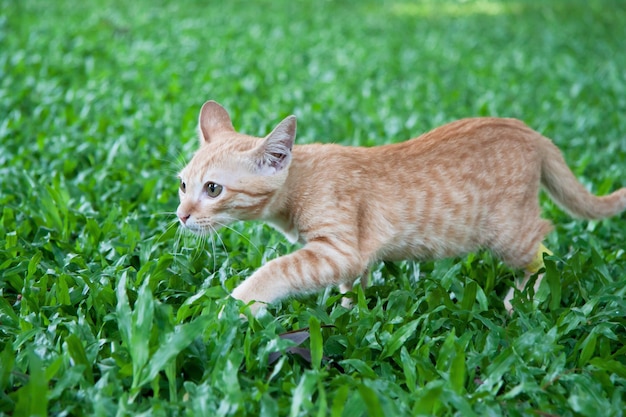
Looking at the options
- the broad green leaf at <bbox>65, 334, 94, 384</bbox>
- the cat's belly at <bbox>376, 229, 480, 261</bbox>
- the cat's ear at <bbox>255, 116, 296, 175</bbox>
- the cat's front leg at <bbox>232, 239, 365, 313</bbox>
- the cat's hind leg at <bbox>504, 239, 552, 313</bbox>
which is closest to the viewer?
the broad green leaf at <bbox>65, 334, 94, 384</bbox>

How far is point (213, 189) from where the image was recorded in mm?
3361

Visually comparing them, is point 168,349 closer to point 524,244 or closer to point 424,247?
point 424,247

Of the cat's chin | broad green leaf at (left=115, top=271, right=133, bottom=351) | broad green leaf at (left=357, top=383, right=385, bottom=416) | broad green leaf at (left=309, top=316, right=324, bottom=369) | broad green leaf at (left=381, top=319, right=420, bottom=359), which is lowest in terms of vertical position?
broad green leaf at (left=381, top=319, right=420, bottom=359)

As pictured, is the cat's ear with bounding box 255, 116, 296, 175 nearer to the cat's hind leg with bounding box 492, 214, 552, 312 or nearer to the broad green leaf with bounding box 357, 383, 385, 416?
the cat's hind leg with bounding box 492, 214, 552, 312

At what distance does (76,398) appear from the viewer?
8.27 ft

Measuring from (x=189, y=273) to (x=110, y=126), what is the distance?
2.85m

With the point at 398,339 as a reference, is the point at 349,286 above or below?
below

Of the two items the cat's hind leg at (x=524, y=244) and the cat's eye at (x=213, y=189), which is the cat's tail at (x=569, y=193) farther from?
the cat's eye at (x=213, y=189)

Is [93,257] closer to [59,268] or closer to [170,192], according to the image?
[59,268]

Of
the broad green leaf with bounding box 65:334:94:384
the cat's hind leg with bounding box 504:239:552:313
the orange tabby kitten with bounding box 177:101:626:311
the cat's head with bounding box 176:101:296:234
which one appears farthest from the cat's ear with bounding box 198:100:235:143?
the cat's hind leg with bounding box 504:239:552:313

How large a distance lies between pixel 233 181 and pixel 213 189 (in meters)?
→ 0.09

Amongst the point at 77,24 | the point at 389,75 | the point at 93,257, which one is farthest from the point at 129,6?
the point at 93,257

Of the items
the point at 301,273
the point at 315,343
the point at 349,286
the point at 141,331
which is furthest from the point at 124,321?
the point at 349,286

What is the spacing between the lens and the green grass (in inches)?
102
